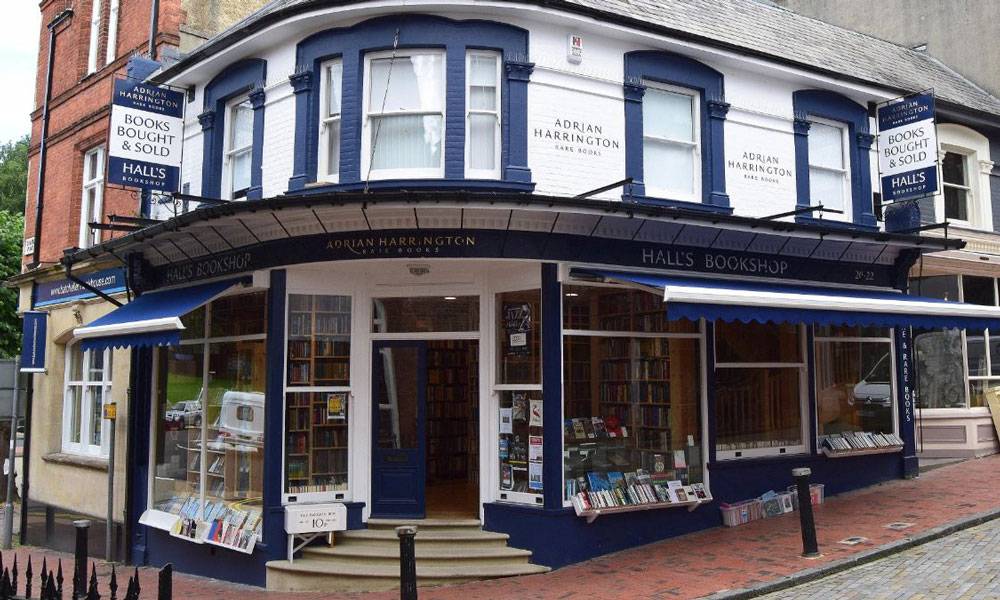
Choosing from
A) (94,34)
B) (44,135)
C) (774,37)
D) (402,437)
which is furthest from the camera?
(44,135)

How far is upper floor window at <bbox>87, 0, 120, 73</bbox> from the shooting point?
55.0ft

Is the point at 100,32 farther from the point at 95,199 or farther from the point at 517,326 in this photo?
the point at 517,326

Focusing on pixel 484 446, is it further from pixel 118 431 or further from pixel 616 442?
pixel 118 431

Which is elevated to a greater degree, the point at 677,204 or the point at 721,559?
the point at 677,204

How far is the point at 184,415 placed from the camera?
41.6 ft

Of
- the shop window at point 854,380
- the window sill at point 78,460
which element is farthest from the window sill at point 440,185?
the window sill at point 78,460

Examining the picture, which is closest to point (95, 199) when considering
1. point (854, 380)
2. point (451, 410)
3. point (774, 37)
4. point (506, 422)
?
point (451, 410)

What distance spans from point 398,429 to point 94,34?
1181cm

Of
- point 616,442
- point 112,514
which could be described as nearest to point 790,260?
point 616,442

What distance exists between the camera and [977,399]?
16750 mm

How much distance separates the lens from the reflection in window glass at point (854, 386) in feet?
45.2

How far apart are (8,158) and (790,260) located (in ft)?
165

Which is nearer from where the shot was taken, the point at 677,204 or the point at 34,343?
the point at 677,204

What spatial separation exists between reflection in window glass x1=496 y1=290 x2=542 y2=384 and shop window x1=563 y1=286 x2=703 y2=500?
0.37 m
